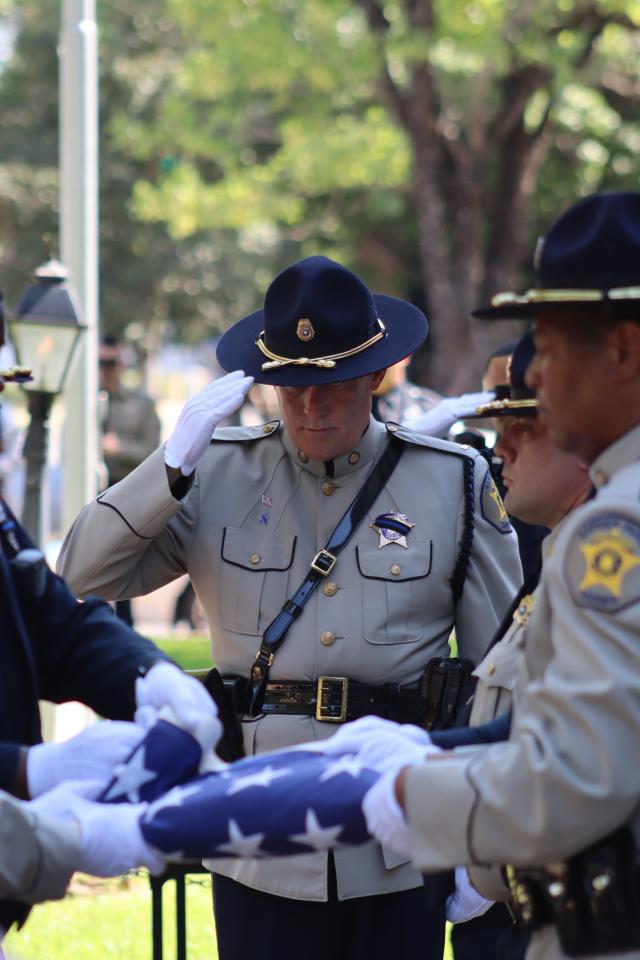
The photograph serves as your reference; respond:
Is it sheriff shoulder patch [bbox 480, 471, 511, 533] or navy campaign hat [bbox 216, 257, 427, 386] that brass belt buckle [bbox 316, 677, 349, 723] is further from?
navy campaign hat [bbox 216, 257, 427, 386]

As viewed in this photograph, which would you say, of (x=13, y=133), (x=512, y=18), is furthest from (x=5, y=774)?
(x=13, y=133)

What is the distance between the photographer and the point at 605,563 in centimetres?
200

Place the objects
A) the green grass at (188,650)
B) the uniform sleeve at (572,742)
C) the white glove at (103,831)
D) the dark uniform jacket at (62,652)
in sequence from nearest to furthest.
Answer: the uniform sleeve at (572,742) → the white glove at (103,831) → the dark uniform jacket at (62,652) → the green grass at (188,650)

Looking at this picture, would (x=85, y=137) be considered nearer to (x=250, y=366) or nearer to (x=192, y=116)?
(x=250, y=366)

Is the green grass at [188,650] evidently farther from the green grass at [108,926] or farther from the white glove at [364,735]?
the white glove at [364,735]

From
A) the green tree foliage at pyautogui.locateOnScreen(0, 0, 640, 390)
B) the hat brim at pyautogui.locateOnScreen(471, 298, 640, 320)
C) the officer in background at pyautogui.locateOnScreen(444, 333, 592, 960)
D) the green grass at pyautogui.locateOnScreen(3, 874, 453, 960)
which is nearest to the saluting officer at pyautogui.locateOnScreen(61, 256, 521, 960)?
the officer in background at pyautogui.locateOnScreen(444, 333, 592, 960)

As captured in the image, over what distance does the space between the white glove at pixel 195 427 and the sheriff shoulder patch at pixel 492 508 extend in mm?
661

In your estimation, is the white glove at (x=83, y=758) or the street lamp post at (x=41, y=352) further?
the street lamp post at (x=41, y=352)

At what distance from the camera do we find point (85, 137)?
810cm

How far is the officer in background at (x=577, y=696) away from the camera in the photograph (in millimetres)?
1964

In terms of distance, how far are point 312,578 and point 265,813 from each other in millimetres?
1171

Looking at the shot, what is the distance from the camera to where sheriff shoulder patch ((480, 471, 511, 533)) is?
140 inches

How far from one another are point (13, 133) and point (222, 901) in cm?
2807

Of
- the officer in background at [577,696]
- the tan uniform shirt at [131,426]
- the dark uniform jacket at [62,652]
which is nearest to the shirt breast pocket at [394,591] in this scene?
the dark uniform jacket at [62,652]
